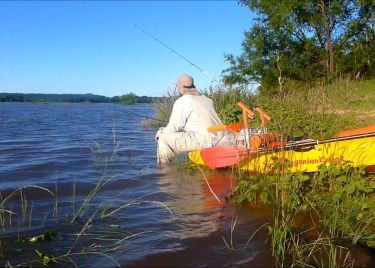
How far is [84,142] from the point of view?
1204 centimetres

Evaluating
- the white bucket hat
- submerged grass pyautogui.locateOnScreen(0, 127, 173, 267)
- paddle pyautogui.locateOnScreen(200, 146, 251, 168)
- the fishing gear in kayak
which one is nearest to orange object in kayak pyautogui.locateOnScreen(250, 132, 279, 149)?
the fishing gear in kayak

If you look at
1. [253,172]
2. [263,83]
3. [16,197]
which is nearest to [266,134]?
[253,172]

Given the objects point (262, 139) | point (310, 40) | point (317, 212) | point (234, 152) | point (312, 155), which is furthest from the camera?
point (310, 40)

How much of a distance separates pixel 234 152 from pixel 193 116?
132 cm

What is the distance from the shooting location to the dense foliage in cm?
2509

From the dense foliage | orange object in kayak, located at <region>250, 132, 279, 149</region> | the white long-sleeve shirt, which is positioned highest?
the dense foliage

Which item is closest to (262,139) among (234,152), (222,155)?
(234,152)

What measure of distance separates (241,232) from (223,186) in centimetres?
193

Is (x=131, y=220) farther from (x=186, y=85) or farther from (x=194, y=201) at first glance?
(x=186, y=85)

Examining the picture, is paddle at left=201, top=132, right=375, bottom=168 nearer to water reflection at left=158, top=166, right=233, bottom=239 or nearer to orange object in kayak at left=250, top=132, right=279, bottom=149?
orange object in kayak at left=250, top=132, right=279, bottom=149

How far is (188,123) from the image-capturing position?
23.8 feet

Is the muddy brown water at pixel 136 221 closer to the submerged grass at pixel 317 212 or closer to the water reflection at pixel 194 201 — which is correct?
the water reflection at pixel 194 201

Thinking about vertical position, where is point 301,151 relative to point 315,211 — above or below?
above

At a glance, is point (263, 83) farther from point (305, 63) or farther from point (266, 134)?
point (266, 134)
